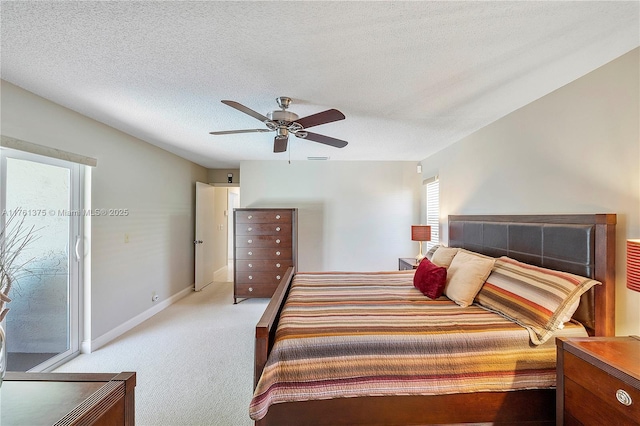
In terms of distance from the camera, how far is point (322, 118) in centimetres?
208

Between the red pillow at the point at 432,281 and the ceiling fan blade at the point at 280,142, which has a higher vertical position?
the ceiling fan blade at the point at 280,142

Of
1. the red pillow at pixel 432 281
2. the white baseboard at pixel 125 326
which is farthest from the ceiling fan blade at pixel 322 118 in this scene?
the white baseboard at pixel 125 326

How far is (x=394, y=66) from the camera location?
70.1 inches

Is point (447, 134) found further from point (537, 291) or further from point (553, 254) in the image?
point (537, 291)

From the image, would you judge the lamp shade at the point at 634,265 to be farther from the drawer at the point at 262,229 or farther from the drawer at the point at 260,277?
the drawer at the point at 260,277

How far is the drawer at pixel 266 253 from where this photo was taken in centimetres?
438

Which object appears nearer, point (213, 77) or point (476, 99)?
point (213, 77)

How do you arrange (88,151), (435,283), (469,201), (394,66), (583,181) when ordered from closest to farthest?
1. (394,66)
2. (583,181)
3. (435,283)
4. (88,151)
5. (469,201)

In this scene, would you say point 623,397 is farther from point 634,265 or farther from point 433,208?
point 433,208

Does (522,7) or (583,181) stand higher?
(522,7)

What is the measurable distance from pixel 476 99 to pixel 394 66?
0.99 m

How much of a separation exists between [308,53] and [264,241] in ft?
10.5

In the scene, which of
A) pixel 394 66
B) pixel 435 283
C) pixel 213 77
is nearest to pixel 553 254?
pixel 435 283

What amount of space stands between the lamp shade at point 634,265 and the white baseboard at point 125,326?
4312mm
